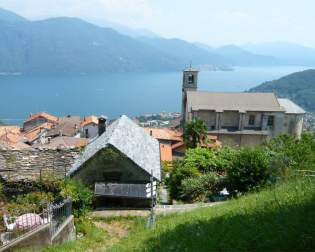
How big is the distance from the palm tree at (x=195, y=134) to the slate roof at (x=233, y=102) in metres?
11.9

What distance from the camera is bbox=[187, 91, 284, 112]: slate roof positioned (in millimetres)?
59906

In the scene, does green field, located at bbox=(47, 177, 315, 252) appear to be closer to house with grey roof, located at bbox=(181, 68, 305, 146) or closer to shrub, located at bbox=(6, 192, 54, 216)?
shrub, located at bbox=(6, 192, 54, 216)

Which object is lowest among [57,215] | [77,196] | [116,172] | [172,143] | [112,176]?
[172,143]

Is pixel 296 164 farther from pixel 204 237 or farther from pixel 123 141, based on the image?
pixel 204 237

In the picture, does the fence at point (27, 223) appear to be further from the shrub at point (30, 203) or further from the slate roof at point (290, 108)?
the slate roof at point (290, 108)

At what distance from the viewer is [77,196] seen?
55.8ft

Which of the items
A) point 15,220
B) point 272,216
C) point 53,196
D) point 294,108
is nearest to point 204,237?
point 272,216

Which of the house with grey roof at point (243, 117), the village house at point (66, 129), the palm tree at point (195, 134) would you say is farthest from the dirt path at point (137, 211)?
the village house at point (66, 129)

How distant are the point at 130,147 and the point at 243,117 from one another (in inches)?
1565

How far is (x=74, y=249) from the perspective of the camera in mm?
11742

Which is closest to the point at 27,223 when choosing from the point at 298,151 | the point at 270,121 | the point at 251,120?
the point at 298,151

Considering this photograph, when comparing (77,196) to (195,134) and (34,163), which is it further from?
(195,134)

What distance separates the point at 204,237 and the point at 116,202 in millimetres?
13438

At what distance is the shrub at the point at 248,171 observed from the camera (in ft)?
67.6
